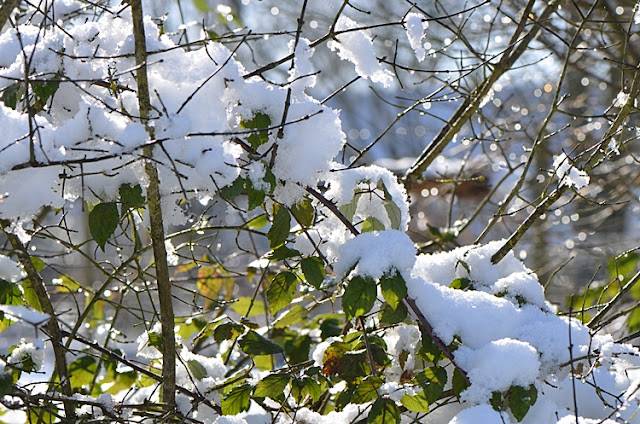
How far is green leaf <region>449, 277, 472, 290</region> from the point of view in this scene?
1441mm

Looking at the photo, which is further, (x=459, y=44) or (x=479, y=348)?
(x=459, y=44)

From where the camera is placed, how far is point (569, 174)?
1.56 m

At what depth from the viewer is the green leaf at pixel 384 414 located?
3.77 feet

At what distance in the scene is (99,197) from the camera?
1.22 metres

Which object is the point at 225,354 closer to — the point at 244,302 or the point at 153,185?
the point at 244,302

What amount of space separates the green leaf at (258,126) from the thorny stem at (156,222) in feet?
0.57

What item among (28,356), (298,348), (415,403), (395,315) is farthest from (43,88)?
(298,348)

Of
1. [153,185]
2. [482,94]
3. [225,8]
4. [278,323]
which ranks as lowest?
[153,185]

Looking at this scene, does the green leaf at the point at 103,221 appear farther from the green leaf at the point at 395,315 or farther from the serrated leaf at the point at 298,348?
the serrated leaf at the point at 298,348

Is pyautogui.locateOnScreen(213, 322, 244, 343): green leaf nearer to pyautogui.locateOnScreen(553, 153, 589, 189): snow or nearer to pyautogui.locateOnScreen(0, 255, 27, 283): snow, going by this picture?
pyautogui.locateOnScreen(0, 255, 27, 283): snow

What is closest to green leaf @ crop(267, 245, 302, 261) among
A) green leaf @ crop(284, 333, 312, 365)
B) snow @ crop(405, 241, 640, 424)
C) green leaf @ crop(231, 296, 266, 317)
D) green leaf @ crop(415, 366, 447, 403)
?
snow @ crop(405, 241, 640, 424)

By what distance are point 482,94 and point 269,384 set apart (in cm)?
118

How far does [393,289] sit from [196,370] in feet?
2.12

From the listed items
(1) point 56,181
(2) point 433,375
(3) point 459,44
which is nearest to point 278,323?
(2) point 433,375
